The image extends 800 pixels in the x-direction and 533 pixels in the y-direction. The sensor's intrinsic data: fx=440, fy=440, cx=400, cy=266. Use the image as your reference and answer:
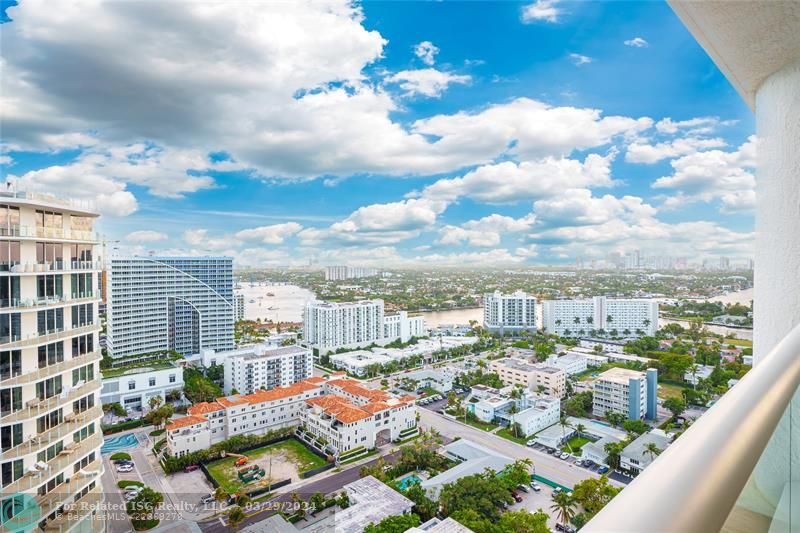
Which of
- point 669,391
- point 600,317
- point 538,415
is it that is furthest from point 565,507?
point 600,317

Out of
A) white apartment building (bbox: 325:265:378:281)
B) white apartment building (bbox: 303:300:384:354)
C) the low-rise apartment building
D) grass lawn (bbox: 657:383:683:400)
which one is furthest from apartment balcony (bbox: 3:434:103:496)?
white apartment building (bbox: 325:265:378:281)

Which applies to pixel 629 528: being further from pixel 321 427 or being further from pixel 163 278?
pixel 163 278

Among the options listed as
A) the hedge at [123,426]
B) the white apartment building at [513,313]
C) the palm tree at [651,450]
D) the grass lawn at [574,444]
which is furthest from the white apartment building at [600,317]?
the hedge at [123,426]

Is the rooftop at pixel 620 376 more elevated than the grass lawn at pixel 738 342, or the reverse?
the rooftop at pixel 620 376

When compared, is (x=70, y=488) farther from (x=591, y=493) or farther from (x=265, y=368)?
(x=265, y=368)

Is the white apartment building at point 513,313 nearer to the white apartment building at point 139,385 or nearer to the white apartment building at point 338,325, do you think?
the white apartment building at point 338,325

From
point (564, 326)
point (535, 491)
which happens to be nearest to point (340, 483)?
point (535, 491)
